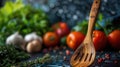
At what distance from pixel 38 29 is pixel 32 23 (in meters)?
0.06

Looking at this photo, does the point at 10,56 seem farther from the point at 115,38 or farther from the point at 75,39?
the point at 115,38

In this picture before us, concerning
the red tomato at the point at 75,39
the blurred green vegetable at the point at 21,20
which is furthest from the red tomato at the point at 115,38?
the blurred green vegetable at the point at 21,20

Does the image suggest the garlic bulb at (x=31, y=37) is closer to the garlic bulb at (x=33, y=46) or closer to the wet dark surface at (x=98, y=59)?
the garlic bulb at (x=33, y=46)

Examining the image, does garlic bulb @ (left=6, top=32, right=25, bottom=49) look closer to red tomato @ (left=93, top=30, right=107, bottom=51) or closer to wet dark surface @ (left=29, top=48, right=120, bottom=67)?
wet dark surface @ (left=29, top=48, right=120, bottom=67)

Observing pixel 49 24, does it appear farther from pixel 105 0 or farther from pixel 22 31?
pixel 105 0

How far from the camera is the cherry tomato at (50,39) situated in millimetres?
1533

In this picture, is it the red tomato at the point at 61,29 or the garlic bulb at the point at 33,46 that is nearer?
the garlic bulb at the point at 33,46

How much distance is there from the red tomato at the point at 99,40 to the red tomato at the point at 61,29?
0.40 metres

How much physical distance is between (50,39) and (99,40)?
13.2 inches

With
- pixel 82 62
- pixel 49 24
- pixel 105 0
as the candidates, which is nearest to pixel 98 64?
pixel 82 62

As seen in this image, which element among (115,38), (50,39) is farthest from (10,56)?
(115,38)

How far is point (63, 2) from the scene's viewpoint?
1704 mm

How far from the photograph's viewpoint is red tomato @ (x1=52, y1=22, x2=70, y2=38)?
5.49 feet

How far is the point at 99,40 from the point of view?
1.28 m
